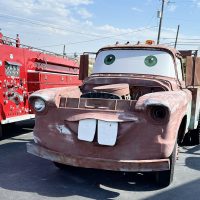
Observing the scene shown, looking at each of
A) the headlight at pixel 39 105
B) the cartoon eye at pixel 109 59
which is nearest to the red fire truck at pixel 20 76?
the cartoon eye at pixel 109 59

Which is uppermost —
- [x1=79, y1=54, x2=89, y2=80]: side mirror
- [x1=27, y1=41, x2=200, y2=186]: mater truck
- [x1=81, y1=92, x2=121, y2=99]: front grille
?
[x1=79, y1=54, x2=89, y2=80]: side mirror

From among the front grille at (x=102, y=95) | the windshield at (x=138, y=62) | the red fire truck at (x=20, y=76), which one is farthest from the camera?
the red fire truck at (x=20, y=76)

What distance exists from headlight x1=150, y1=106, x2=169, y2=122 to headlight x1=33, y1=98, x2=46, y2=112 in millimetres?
1460

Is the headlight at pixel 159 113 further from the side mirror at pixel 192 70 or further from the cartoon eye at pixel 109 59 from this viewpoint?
the side mirror at pixel 192 70

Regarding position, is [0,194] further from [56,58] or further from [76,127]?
[56,58]

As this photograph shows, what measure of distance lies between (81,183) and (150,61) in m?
2.41

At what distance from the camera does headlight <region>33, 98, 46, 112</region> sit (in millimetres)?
5031

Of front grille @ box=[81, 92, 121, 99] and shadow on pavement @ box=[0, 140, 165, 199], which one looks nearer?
shadow on pavement @ box=[0, 140, 165, 199]

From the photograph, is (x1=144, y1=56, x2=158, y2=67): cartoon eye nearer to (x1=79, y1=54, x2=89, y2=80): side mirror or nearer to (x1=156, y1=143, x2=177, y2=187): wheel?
(x1=79, y1=54, x2=89, y2=80): side mirror

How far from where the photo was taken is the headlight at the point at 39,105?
16.5 feet

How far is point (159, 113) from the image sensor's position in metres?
4.46

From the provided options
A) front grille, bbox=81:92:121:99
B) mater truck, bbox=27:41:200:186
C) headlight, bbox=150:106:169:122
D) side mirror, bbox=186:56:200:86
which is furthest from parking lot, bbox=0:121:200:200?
side mirror, bbox=186:56:200:86

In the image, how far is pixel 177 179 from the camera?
5.40 m

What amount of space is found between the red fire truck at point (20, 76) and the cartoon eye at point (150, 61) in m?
2.97
